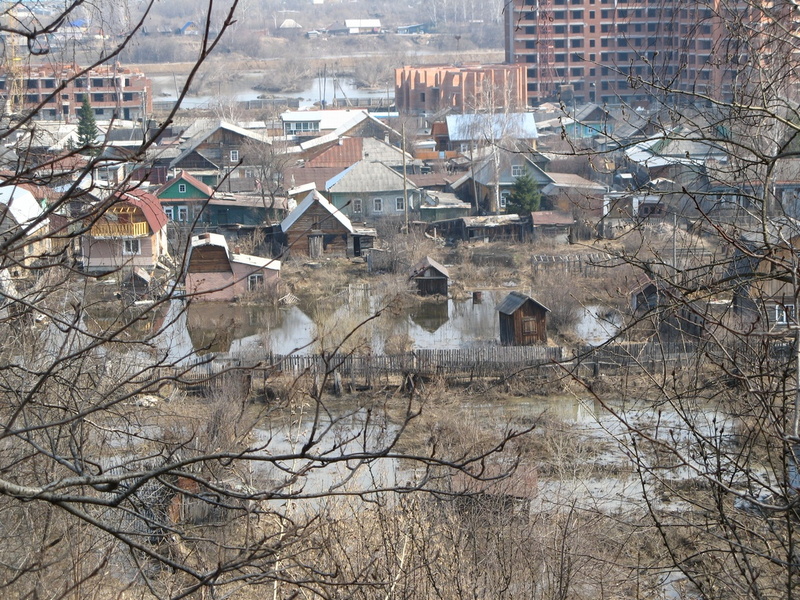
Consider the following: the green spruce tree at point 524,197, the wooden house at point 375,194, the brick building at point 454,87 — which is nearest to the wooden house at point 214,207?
the wooden house at point 375,194

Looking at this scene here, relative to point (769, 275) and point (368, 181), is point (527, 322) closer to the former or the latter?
point (368, 181)

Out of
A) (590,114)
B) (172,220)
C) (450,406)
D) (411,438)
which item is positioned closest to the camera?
(411,438)

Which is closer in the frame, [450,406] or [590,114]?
[450,406]

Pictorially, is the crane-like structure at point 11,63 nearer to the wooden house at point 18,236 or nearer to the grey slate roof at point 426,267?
the wooden house at point 18,236

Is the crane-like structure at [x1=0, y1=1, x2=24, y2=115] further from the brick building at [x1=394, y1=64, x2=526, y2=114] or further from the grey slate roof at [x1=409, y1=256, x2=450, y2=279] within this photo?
the brick building at [x1=394, y1=64, x2=526, y2=114]

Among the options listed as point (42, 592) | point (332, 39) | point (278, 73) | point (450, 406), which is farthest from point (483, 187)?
point (332, 39)

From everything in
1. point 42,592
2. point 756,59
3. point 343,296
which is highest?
point 756,59

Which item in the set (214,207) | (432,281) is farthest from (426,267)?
(214,207)

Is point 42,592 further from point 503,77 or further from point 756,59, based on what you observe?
point 503,77
